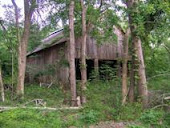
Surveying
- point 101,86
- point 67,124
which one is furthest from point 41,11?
point 67,124

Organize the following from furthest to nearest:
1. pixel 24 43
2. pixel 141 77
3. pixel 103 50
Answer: pixel 103 50, pixel 24 43, pixel 141 77

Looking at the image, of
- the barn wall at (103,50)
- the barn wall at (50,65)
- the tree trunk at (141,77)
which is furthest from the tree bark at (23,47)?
the tree trunk at (141,77)

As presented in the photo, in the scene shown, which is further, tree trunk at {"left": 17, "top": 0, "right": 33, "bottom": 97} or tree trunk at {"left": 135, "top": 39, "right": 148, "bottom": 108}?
tree trunk at {"left": 17, "top": 0, "right": 33, "bottom": 97}

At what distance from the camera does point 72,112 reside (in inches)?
410

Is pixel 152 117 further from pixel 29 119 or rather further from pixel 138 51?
pixel 29 119

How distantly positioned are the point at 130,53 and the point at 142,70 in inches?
39.1

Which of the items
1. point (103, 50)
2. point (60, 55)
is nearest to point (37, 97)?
point (60, 55)

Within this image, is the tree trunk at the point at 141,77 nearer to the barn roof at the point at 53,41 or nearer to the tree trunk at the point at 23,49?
the tree trunk at the point at 23,49

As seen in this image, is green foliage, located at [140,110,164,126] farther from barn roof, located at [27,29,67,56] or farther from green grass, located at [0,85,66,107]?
barn roof, located at [27,29,67,56]

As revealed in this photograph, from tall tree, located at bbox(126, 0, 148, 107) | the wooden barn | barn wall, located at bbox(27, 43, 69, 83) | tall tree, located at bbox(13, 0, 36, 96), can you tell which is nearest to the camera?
tall tree, located at bbox(126, 0, 148, 107)

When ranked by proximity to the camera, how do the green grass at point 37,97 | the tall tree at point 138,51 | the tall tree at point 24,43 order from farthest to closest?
the tall tree at point 24,43
the green grass at point 37,97
the tall tree at point 138,51

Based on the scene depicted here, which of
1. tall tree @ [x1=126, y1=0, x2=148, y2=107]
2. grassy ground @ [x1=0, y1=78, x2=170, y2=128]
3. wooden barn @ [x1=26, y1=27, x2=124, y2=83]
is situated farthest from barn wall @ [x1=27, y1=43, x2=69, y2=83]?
grassy ground @ [x1=0, y1=78, x2=170, y2=128]

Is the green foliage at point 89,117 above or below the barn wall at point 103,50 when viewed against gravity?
below

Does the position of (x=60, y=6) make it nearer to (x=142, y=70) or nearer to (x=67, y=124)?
(x=142, y=70)
